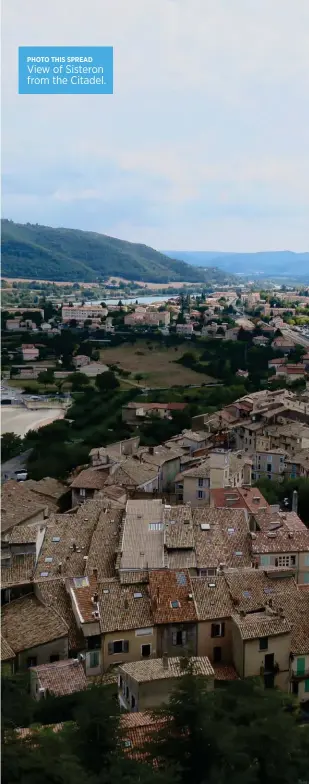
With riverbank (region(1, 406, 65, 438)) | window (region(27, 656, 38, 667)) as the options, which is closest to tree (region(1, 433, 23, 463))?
riverbank (region(1, 406, 65, 438))

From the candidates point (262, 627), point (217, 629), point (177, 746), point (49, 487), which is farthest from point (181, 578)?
point (49, 487)

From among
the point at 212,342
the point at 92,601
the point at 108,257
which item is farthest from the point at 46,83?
the point at 108,257

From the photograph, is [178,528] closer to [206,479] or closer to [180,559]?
[180,559]

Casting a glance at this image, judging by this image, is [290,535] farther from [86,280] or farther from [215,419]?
[86,280]

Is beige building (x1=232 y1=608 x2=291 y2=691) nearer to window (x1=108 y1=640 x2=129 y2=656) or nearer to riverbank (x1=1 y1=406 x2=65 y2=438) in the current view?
window (x1=108 y1=640 x2=129 y2=656)

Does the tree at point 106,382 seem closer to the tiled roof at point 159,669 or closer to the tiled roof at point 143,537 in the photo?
the tiled roof at point 143,537
